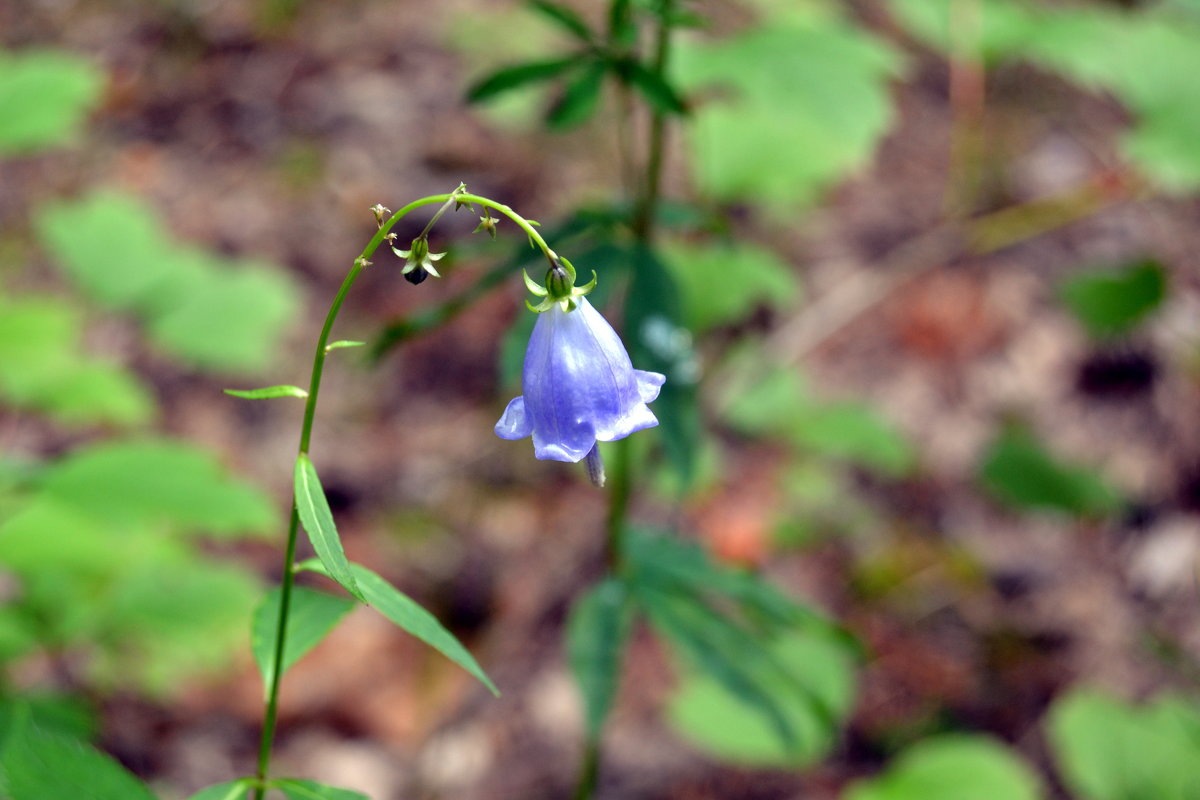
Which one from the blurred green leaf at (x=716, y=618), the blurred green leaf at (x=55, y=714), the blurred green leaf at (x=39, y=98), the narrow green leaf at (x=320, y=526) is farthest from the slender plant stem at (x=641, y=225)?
the blurred green leaf at (x=39, y=98)

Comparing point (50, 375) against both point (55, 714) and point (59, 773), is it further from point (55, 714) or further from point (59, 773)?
point (59, 773)

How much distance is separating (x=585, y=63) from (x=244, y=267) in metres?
2.41

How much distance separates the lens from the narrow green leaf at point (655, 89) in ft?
5.74

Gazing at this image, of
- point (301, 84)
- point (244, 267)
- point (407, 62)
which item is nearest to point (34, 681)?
point (244, 267)

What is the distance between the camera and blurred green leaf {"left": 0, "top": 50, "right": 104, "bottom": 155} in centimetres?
310

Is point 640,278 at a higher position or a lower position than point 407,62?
higher

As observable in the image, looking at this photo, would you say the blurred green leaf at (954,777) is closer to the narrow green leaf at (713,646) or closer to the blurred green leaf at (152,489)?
the narrow green leaf at (713,646)

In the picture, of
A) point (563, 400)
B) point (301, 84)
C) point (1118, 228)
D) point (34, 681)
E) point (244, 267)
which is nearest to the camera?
point (563, 400)

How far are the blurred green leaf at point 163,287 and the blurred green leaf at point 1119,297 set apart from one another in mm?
2836

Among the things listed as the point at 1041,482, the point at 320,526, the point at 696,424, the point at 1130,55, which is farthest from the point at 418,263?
the point at 1130,55

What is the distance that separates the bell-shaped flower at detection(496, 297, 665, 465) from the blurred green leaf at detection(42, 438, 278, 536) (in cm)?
124

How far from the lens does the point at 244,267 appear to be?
388 centimetres

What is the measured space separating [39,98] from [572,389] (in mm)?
2700

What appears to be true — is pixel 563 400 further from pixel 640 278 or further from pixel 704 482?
pixel 704 482
